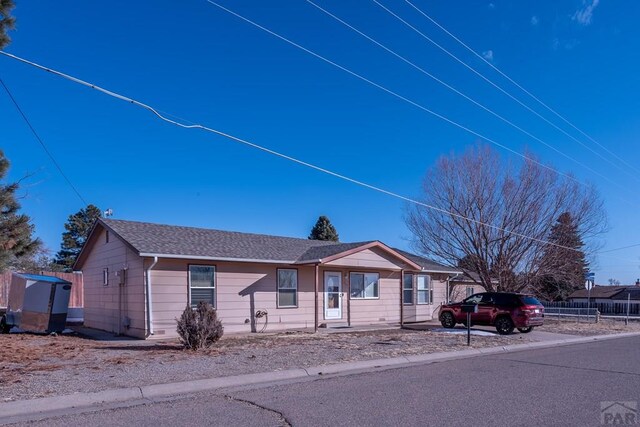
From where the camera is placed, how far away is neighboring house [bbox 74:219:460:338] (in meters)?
17.1

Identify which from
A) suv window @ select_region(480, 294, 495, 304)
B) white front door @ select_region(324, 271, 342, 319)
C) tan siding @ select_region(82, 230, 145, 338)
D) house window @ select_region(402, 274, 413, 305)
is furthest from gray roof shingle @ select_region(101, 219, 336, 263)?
suv window @ select_region(480, 294, 495, 304)

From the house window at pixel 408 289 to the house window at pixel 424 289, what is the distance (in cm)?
48

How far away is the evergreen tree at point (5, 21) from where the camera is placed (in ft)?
38.8

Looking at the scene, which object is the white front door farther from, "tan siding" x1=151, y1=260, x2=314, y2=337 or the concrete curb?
the concrete curb

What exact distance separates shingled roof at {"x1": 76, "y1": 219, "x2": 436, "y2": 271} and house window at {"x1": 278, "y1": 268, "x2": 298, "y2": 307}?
2.13ft

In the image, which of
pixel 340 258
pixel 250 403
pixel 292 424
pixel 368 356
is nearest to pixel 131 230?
pixel 340 258

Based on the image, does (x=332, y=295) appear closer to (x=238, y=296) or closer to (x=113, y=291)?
(x=238, y=296)

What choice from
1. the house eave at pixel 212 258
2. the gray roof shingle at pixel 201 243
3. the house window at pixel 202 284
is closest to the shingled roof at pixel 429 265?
the gray roof shingle at pixel 201 243

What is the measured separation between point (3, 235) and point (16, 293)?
606cm

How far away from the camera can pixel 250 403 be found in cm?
776

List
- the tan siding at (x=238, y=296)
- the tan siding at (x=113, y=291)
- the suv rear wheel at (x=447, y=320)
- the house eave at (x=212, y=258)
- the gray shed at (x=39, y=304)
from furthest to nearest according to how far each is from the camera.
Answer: the suv rear wheel at (x=447, y=320) → the gray shed at (x=39, y=304) → the tan siding at (x=113, y=291) → the tan siding at (x=238, y=296) → the house eave at (x=212, y=258)

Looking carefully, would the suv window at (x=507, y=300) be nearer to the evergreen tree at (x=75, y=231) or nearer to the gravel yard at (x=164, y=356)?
the gravel yard at (x=164, y=356)

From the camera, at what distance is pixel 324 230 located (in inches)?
1836

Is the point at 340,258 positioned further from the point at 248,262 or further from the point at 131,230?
the point at 131,230
